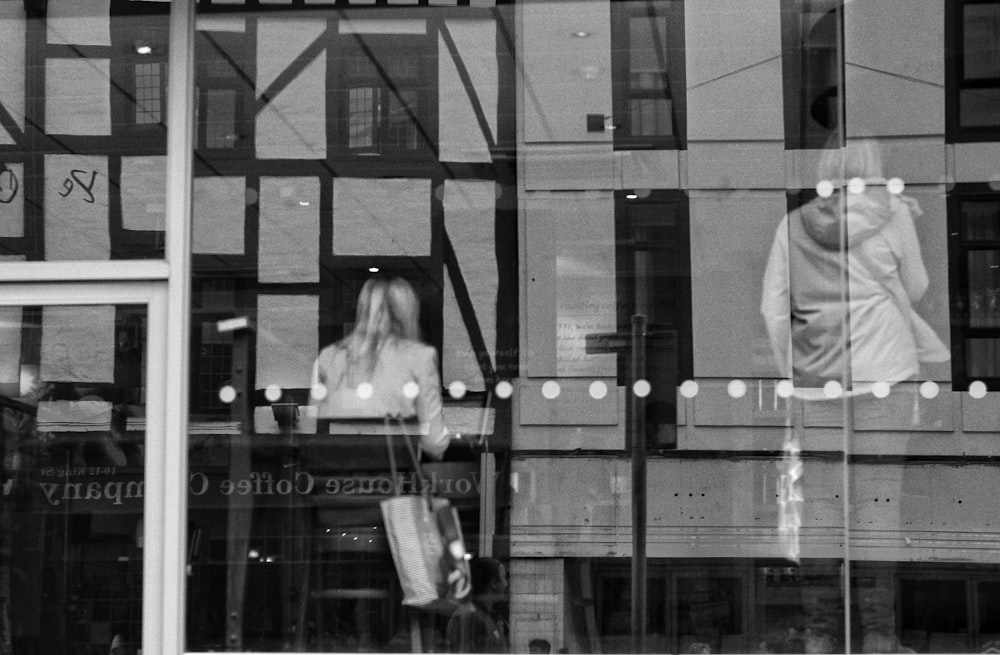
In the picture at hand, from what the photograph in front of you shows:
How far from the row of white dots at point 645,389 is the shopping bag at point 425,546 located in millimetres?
227

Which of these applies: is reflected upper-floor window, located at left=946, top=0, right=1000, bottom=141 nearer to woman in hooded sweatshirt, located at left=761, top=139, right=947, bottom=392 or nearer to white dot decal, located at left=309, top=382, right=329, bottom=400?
woman in hooded sweatshirt, located at left=761, top=139, right=947, bottom=392

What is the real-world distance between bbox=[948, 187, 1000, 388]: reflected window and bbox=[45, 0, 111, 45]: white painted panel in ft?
11.0

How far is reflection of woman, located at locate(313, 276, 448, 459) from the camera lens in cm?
458

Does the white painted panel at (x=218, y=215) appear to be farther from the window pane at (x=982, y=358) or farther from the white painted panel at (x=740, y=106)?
the window pane at (x=982, y=358)

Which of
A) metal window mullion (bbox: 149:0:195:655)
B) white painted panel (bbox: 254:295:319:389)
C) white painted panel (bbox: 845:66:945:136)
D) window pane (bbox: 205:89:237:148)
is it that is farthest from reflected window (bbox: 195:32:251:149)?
white painted panel (bbox: 845:66:945:136)

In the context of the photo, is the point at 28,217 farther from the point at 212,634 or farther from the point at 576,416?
the point at 576,416

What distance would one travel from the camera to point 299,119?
4887 millimetres

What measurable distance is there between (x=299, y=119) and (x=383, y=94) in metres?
0.34

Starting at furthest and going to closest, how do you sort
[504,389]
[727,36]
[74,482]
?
1. [727,36]
2. [504,389]
3. [74,482]

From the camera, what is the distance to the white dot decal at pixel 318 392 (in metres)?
4.62

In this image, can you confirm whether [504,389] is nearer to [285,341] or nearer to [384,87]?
[285,341]

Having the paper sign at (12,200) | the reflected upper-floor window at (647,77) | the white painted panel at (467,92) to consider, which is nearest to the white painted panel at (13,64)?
the paper sign at (12,200)

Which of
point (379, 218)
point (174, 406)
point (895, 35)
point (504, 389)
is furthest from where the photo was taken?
point (895, 35)

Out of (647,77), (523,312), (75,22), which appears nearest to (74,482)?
(75,22)
